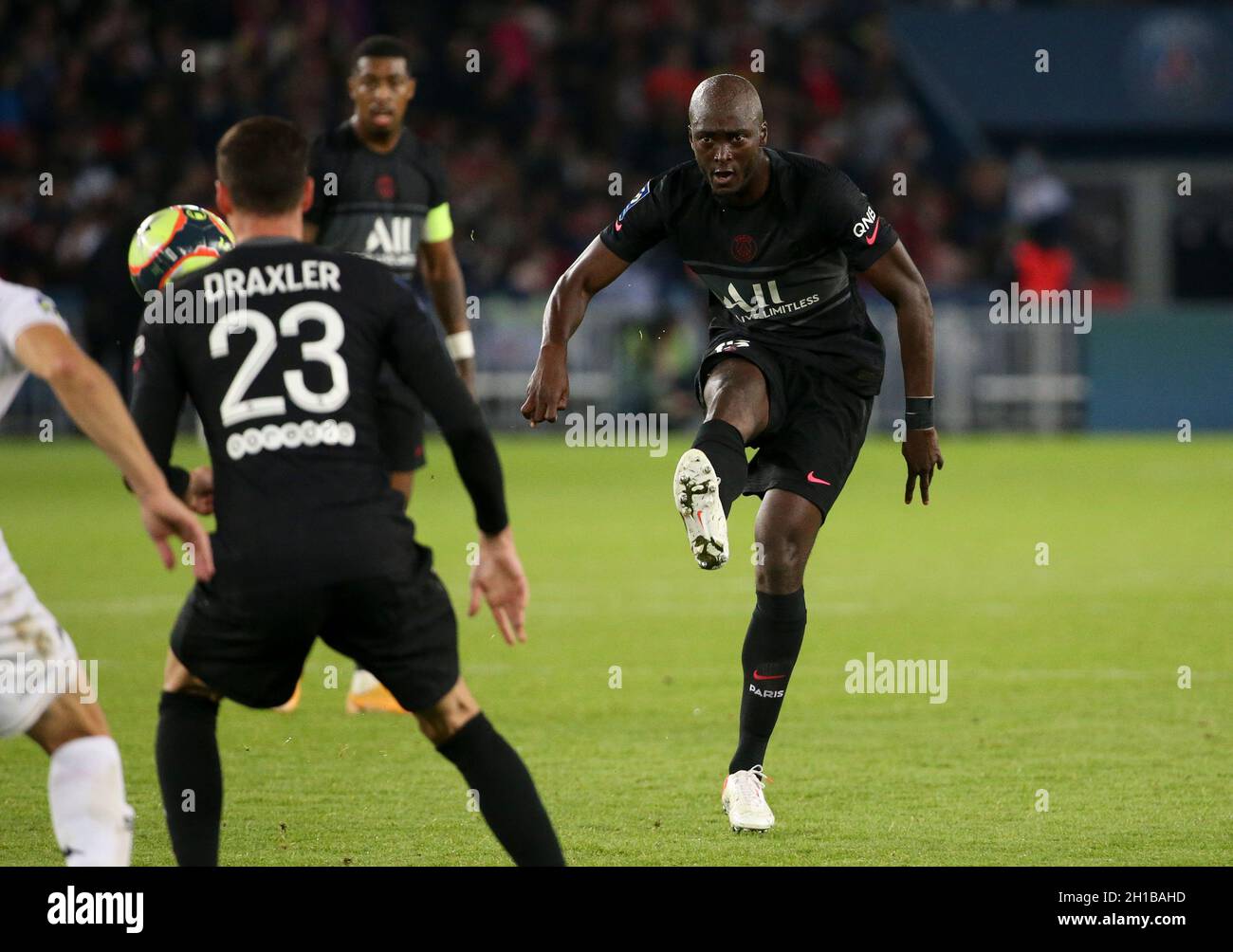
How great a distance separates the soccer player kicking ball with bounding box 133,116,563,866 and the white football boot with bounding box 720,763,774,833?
4.20ft

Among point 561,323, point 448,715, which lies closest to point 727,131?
point 561,323

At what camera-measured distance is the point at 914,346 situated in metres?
5.91

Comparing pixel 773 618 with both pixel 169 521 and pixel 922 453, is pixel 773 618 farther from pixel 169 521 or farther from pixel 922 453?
pixel 169 521

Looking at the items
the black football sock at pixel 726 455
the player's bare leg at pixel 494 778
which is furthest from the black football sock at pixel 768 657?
the player's bare leg at pixel 494 778

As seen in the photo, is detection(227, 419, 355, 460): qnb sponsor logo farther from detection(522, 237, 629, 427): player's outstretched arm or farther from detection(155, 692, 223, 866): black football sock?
detection(522, 237, 629, 427): player's outstretched arm

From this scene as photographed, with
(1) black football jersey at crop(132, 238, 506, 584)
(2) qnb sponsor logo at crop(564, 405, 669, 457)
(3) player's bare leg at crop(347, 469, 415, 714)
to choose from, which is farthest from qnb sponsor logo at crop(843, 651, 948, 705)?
(2) qnb sponsor logo at crop(564, 405, 669, 457)

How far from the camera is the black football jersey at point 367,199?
777cm

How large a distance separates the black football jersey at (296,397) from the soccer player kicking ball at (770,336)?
1.48 meters

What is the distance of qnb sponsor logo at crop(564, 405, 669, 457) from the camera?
820 inches

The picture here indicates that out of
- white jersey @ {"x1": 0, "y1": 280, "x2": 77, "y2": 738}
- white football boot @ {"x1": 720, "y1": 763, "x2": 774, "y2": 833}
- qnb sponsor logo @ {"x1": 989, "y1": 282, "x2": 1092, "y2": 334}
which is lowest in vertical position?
white football boot @ {"x1": 720, "y1": 763, "x2": 774, "y2": 833}

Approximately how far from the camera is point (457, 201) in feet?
72.8
